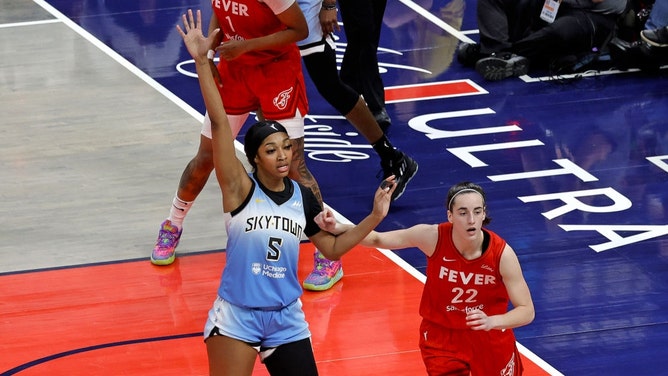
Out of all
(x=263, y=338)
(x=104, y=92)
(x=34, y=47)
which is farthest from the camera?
(x=34, y=47)

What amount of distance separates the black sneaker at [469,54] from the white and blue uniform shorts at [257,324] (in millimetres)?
6411

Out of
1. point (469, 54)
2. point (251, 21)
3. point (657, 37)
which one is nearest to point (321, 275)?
point (251, 21)

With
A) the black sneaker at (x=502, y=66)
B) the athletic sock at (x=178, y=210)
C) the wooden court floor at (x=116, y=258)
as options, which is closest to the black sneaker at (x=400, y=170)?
the wooden court floor at (x=116, y=258)

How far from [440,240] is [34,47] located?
725cm

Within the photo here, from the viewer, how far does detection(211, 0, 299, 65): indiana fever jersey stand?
7.16 metres

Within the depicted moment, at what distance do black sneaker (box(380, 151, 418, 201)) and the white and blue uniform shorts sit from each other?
10.9 feet

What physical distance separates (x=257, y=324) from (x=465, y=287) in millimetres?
940

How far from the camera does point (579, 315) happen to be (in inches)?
284

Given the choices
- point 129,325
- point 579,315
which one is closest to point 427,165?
point 579,315

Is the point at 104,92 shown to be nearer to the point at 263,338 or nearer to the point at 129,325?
the point at 129,325

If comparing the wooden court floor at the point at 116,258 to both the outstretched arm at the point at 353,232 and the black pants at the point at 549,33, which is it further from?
the black pants at the point at 549,33

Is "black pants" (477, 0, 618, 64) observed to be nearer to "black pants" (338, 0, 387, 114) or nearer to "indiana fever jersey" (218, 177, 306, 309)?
"black pants" (338, 0, 387, 114)

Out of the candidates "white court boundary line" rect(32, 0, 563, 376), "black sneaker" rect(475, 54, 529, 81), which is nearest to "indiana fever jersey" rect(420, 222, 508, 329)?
"white court boundary line" rect(32, 0, 563, 376)

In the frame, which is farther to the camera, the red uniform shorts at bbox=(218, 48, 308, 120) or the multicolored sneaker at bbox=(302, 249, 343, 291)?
the multicolored sneaker at bbox=(302, 249, 343, 291)
